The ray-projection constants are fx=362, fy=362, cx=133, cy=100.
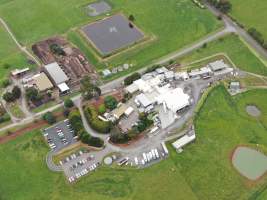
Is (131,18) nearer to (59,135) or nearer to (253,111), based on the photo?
(253,111)

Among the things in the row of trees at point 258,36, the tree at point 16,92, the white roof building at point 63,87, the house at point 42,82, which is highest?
the row of trees at point 258,36

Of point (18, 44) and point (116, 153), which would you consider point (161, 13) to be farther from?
point (116, 153)

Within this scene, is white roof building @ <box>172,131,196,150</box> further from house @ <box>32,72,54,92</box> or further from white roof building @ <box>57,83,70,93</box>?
house @ <box>32,72,54,92</box>

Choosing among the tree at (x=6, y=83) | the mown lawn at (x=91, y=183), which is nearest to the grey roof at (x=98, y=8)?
the tree at (x=6, y=83)

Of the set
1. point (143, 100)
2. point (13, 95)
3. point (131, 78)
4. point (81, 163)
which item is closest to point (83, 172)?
point (81, 163)

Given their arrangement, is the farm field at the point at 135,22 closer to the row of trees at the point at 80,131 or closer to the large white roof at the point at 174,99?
the large white roof at the point at 174,99

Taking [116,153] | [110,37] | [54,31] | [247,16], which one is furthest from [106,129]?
[247,16]
